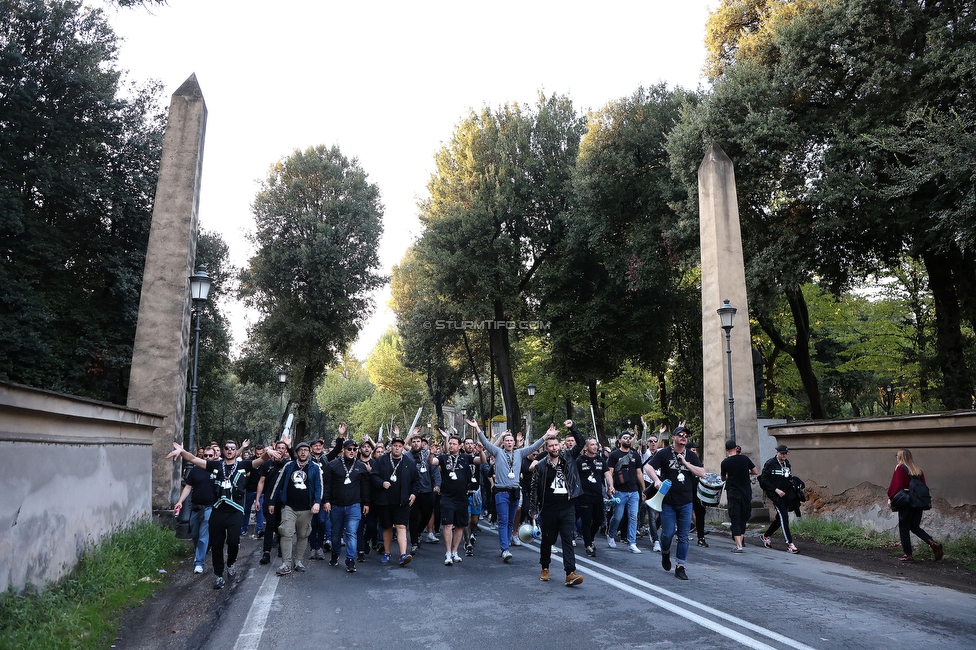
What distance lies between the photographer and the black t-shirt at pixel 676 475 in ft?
30.1

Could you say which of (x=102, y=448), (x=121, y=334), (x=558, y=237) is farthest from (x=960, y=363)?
(x=121, y=334)

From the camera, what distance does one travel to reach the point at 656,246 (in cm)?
2533

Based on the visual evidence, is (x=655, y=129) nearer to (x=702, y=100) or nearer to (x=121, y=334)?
(x=702, y=100)

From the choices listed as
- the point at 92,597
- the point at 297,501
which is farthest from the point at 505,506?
the point at 92,597

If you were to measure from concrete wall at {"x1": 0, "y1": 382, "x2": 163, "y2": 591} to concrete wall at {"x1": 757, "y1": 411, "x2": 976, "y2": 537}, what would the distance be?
1289 cm

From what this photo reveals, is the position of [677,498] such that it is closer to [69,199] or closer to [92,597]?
[92,597]

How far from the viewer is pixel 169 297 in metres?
15.9

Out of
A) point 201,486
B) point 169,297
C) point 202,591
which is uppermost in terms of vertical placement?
Result: point 169,297

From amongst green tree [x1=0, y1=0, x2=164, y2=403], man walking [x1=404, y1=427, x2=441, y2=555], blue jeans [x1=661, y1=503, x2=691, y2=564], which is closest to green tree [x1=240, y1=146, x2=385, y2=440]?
green tree [x1=0, y1=0, x2=164, y2=403]

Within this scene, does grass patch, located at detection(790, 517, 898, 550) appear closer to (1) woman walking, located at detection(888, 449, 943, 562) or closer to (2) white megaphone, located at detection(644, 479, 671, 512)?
(1) woman walking, located at detection(888, 449, 943, 562)

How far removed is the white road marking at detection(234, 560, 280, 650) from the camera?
6196 mm

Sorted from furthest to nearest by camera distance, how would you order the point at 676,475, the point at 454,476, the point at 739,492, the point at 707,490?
the point at 707,490
the point at 739,492
the point at 454,476
the point at 676,475

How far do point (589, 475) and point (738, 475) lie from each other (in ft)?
8.76

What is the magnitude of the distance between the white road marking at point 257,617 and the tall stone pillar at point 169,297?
22.2ft
